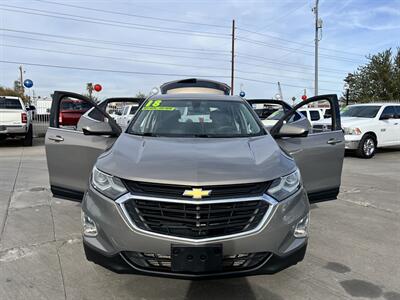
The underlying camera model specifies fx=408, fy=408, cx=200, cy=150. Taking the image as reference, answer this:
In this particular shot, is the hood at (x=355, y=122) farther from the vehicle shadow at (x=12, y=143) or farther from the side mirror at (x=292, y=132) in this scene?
the vehicle shadow at (x=12, y=143)

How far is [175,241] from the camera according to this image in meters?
2.85

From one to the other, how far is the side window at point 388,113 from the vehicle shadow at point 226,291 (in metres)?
11.4

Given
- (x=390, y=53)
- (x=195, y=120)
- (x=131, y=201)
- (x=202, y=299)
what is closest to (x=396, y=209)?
(x=195, y=120)

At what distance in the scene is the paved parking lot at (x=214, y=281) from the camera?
3453 millimetres

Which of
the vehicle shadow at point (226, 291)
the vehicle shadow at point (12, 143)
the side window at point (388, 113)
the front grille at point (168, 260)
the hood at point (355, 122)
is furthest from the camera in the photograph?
the vehicle shadow at point (12, 143)

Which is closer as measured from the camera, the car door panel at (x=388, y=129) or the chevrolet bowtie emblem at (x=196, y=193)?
the chevrolet bowtie emblem at (x=196, y=193)

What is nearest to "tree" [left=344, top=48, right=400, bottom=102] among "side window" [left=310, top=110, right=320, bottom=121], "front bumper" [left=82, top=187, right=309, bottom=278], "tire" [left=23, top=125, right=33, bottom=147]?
"side window" [left=310, top=110, right=320, bottom=121]

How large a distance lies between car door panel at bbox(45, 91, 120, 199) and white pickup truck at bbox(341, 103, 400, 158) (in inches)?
386

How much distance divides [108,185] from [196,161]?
706mm

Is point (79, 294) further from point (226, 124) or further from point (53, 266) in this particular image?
point (226, 124)

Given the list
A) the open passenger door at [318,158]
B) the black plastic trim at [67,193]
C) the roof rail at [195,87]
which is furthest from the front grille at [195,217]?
the roof rail at [195,87]

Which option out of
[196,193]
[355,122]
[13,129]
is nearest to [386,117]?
[355,122]

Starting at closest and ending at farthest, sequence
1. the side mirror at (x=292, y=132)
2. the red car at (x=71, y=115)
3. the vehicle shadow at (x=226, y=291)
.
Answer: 1. the vehicle shadow at (x=226, y=291)
2. the side mirror at (x=292, y=132)
3. the red car at (x=71, y=115)

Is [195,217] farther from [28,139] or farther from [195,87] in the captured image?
[28,139]
